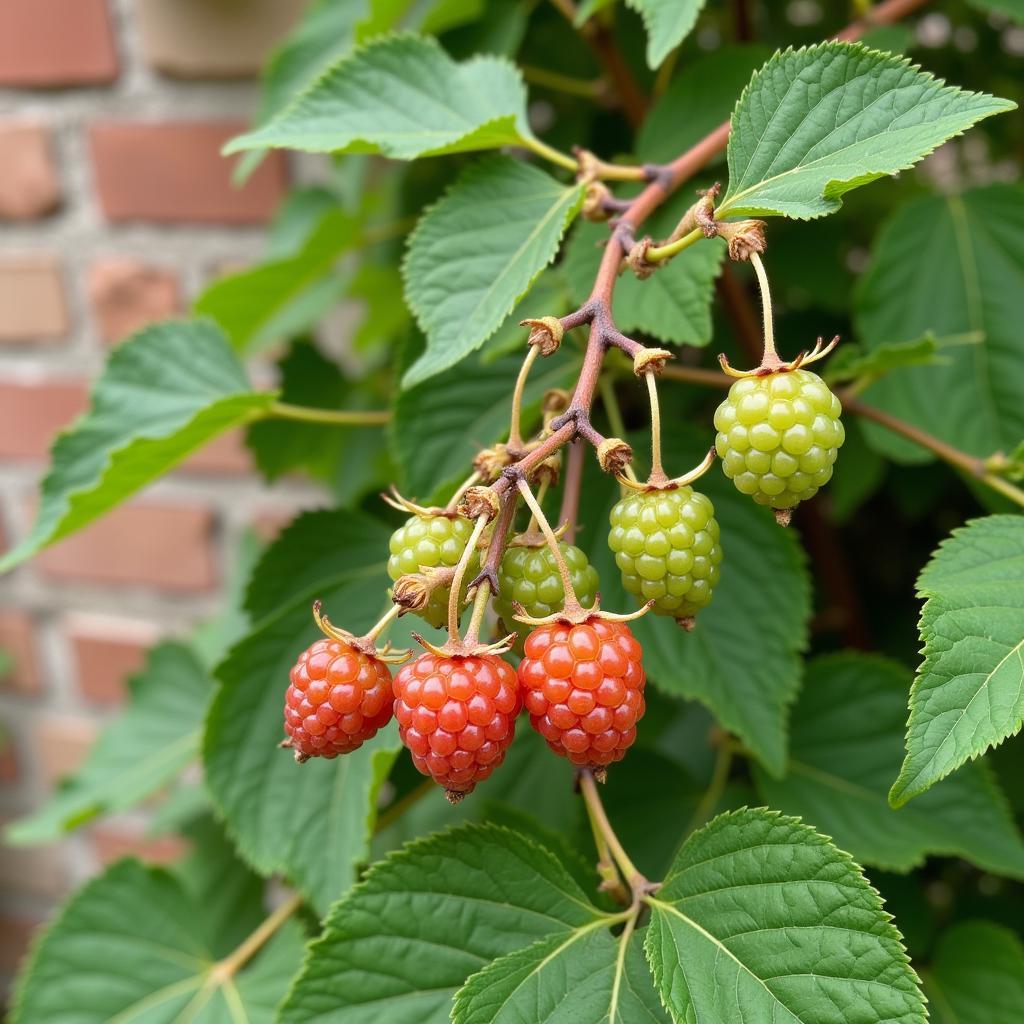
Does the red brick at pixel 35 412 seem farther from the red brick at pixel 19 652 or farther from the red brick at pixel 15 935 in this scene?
the red brick at pixel 15 935


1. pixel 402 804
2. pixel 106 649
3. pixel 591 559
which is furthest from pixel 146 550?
pixel 591 559

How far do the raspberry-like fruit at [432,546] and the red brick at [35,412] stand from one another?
0.95 meters

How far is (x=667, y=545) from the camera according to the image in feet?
1.30

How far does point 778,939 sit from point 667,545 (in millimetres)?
162

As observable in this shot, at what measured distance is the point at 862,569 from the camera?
990 millimetres

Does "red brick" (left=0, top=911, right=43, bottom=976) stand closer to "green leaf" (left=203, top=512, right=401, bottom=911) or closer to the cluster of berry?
"green leaf" (left=203, top=512, right=401, bottom=911)

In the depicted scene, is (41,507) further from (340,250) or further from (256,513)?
(256,513)

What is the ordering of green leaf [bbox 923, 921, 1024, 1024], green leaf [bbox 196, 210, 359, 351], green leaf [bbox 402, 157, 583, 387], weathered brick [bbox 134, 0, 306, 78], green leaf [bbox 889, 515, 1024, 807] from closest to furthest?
green leaf [bbox 889, 515, 1024, 807]
green leaf [bbox 402, 157, 583, 387]
green leaf [bbox 923, 921, 1024, 1024]
green leaf [bbox 196, 210, 359, 351]
weathered brick [bbox 134, 0, 306, 78]

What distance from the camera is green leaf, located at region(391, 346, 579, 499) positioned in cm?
58

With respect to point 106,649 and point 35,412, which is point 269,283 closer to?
point 35,412

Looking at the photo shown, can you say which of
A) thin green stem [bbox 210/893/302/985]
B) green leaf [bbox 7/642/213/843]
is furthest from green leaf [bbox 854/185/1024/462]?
green leaf [bbox 7/642/213/843]

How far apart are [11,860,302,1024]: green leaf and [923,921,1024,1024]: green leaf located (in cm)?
37

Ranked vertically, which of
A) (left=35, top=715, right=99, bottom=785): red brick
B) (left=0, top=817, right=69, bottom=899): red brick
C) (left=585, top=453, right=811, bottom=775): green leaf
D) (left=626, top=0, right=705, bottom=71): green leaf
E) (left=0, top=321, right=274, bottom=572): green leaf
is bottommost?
(left=0, top=817, right=69, bottom=899): red brick

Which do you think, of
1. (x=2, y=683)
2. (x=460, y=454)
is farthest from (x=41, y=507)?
(x=2, y=683)
